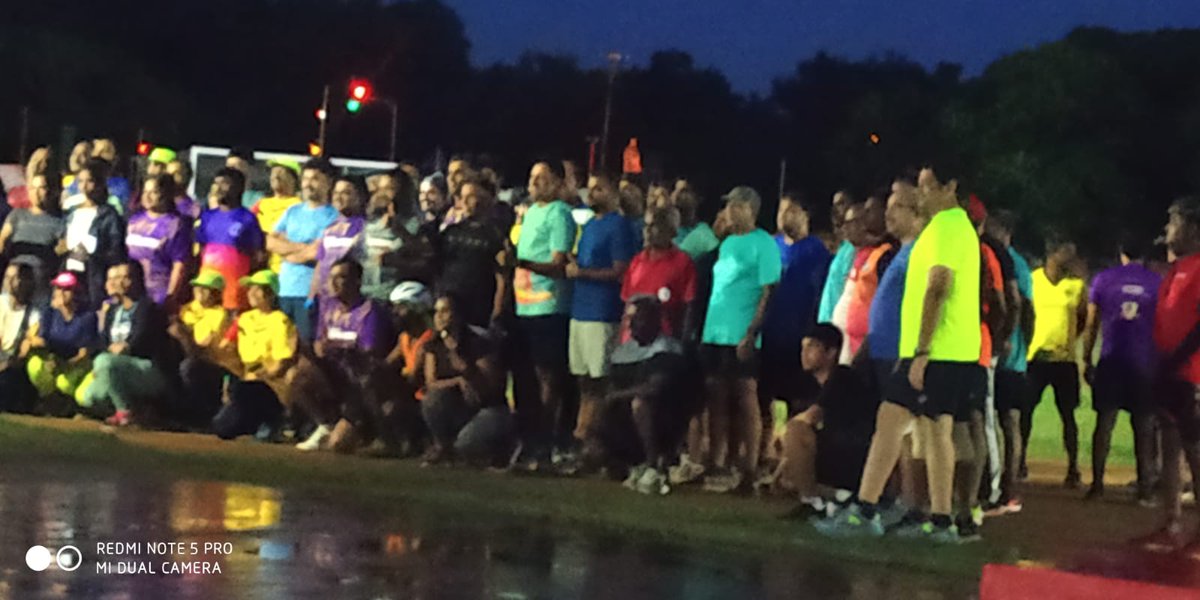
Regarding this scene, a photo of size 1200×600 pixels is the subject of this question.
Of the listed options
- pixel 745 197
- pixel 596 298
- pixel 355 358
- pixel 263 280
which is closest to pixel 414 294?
pixel 355 358

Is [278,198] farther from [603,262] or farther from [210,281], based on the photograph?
[603,262]

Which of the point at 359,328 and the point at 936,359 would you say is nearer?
the point at 936,359

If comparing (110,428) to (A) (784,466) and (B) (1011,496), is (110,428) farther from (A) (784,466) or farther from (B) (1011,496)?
(B) (1011,496)

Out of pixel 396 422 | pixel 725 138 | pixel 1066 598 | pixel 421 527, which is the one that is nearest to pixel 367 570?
pixel 421 527

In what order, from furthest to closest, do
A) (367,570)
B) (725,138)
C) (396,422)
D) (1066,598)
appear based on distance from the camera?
(725,138) → (396,422) → (367,570) → (1066,598)

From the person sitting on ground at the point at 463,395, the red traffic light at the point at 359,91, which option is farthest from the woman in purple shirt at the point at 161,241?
the red traffic light at the point at 359,91

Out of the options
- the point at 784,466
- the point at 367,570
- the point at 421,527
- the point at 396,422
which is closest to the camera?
the point at 367,570

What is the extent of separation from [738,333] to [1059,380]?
282 centimetres

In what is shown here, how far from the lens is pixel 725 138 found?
8894 centimetres

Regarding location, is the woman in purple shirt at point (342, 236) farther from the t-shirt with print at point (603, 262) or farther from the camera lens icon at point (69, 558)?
the camera lens icon at point (69, 558)

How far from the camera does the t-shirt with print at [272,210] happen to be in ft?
47.2

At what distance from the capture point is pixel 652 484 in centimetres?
1165

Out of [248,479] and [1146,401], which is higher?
[1146,401]

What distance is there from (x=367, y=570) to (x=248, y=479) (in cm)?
331
